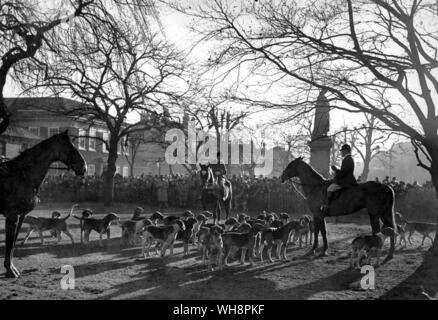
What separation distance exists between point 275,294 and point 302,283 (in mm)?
1032

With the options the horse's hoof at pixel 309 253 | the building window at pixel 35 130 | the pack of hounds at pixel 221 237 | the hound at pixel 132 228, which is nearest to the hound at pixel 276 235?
the pack of hounds at pixel 221 237

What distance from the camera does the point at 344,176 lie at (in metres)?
10.8

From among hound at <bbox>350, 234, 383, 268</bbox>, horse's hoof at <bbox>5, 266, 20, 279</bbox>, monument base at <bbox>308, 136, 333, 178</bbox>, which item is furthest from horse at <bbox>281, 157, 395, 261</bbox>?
monument base at <bbox>308, 136, 333, 178</bbox>

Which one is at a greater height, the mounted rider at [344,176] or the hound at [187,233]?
the mounted rider at [344,176]

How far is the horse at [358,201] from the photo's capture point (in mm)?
10586

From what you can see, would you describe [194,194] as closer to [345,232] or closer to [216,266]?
[345,232]

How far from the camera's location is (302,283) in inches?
324

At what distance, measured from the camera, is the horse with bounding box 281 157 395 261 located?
10.6 meters

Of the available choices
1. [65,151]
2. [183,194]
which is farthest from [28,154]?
[183,194]

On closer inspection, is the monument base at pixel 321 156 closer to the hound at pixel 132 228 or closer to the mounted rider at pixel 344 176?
the mounted rider at pixel 344 176

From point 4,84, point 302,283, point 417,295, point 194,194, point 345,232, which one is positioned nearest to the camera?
point 417,295

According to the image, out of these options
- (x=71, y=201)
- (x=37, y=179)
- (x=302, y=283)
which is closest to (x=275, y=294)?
(x=302, y=283)

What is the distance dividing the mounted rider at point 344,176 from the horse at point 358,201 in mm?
121

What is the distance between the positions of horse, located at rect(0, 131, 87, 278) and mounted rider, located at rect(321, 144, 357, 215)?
607cm
